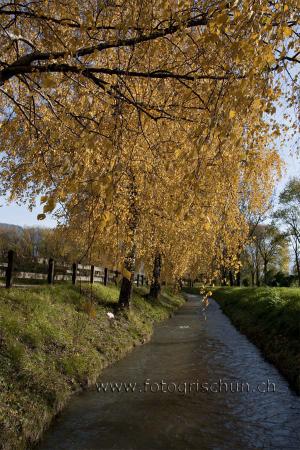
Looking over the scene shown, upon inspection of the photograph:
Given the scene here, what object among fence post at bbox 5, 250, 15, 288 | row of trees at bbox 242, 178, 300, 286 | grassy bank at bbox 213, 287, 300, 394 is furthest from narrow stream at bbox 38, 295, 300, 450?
row of trees at bbox 242, 178, 300, 286

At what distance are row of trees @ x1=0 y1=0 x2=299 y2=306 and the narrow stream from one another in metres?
2.93

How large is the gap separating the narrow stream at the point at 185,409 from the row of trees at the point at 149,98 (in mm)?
2931

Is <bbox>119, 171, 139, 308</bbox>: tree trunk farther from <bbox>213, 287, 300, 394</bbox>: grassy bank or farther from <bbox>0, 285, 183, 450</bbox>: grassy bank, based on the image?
<bbox>213, 287, 300, 394</bbox>: grassy bank

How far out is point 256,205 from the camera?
1588 cm

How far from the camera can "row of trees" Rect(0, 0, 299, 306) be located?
3904mm

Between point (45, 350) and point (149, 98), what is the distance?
730 centimetres

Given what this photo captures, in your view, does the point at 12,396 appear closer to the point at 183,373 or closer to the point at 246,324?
the point at 183,373

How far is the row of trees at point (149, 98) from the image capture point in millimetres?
3904

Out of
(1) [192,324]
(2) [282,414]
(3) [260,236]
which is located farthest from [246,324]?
(3) [260,236]

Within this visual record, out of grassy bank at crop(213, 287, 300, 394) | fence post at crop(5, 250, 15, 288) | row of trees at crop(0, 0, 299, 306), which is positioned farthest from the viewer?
fence post at crop(5, 250, 15, 288)

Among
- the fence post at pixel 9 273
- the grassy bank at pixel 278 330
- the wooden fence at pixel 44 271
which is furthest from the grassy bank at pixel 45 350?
the grassy bank at pixel 278 330

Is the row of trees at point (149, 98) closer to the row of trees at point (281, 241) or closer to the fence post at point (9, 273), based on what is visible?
the fence post at point (9, 273)

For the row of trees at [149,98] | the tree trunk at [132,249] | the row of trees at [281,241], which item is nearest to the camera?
the row of trees at [149,98]

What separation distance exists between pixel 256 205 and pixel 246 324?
7.07m
